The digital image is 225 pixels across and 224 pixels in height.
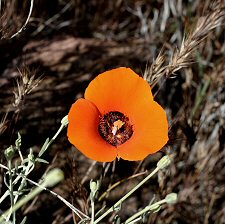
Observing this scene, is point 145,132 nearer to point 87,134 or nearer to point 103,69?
point 87,134

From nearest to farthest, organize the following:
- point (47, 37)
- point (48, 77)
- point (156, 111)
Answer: point (156, 111)
point (48, 77)
point (47, 37)

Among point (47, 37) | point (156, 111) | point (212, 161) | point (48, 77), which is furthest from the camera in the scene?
point (47, 37)

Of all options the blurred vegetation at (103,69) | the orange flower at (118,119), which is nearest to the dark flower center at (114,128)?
the orange flower at (118,119)

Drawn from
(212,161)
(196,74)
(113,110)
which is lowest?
(212,161)

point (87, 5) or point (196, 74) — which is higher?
point (87, 5)

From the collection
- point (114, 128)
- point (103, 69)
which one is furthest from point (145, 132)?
point (103, 69)

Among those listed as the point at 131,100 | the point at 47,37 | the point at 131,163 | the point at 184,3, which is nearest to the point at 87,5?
the point at 47,37

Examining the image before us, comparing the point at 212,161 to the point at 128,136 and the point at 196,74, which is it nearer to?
the point at 196,74

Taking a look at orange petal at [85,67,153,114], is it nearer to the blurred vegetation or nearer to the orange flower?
the orange flower
